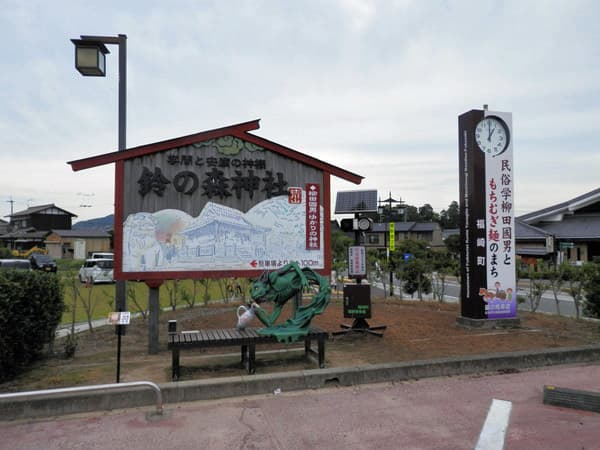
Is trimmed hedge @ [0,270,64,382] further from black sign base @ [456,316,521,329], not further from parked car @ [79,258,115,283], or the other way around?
parked car @ [79,258,115,283]

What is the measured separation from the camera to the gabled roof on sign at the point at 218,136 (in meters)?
6.84

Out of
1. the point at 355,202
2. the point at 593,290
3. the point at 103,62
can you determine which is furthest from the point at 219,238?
the point at 593,290

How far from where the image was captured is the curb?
469cm

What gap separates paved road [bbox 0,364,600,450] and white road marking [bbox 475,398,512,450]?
0.06 m

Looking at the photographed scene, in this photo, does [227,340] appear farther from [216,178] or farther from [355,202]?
[355,202]

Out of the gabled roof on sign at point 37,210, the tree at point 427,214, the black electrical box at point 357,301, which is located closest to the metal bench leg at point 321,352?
the black electrical box at point 357,301

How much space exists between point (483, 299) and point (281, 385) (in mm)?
5629

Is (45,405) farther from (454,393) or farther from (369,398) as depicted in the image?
(454,393)

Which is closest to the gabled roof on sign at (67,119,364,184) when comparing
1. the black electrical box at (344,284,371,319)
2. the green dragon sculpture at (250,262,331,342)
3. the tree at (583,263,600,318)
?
the black electrical box at (344,284,371,319)

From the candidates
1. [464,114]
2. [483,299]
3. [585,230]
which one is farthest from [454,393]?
[585,230]

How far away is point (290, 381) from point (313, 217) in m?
3.17

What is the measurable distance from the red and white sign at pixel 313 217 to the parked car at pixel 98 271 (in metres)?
18.0

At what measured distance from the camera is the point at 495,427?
436 cm

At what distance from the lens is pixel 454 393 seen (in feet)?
17.7
